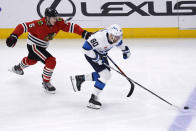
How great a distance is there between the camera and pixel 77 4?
20.7 ft

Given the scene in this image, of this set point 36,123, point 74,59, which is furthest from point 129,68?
point 36,123

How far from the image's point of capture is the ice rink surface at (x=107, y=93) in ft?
12.4

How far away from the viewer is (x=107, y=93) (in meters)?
4.49

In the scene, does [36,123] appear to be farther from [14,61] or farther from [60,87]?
[14,61]

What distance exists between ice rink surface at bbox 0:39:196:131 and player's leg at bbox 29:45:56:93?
0.10 meters

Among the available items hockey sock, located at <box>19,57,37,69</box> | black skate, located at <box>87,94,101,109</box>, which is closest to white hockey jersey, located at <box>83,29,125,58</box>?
black skate, located at <box>87,94,101,109</box>

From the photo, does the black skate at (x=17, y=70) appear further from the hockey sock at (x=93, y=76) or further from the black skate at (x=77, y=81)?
the hockey sock at (x=93, y=76)

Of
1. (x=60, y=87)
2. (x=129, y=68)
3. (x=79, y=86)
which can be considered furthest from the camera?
(x=129, y=68)

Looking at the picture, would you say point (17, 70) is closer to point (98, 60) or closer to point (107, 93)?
point (107, 93)

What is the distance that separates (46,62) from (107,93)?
753 millimetres

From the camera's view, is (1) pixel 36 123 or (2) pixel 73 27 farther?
(2) pixel 73 27

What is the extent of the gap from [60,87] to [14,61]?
3.85 ft

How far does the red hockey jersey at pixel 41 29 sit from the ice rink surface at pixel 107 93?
59 centimetres

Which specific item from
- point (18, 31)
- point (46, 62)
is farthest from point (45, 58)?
point (18, 31)
